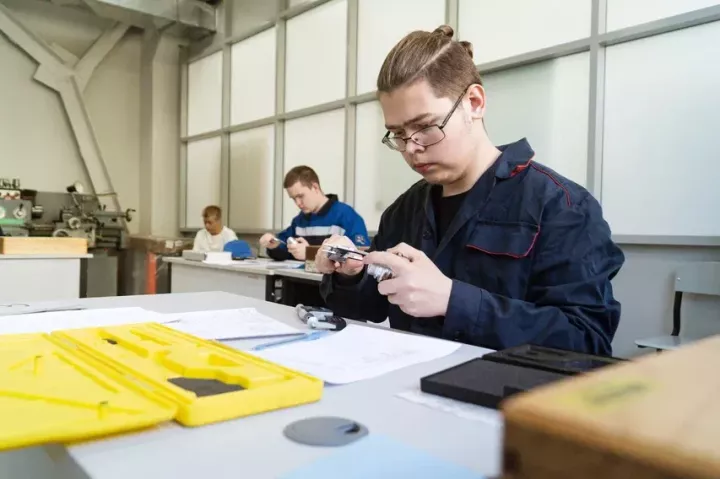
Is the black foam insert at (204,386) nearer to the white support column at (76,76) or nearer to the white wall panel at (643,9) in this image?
the white wall panel at (643,9)

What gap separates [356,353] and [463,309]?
0.74 feet

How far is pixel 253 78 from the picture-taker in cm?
522

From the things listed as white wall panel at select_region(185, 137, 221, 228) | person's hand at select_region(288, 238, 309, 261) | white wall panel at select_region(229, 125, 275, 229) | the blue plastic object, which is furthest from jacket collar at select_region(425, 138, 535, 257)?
white wall panel at select_region(185, 137, 221, 228)

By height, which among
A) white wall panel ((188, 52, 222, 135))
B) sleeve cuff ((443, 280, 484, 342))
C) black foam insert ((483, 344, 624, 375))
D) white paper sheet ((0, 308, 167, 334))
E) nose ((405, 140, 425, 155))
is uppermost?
white wall panel ((188, 52, 222, 135))

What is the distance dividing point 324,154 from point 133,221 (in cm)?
278

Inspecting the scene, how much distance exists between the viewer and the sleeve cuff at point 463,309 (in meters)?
0.99

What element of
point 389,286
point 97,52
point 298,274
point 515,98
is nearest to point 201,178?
point 97,52

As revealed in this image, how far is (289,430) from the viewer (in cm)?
55

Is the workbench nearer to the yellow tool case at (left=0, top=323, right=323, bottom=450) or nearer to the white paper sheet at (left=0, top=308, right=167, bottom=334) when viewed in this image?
the white paper sheet at (left=0, top=308, right=167, bottom=334)

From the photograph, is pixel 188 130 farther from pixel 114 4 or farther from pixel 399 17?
pixel 399 17

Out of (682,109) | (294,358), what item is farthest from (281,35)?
(294,358)

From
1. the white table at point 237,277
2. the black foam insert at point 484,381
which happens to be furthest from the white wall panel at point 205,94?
the black foam insert at point 484,381

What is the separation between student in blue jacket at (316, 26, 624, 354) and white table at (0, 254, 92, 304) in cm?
284

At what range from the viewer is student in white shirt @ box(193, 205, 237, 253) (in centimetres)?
470
